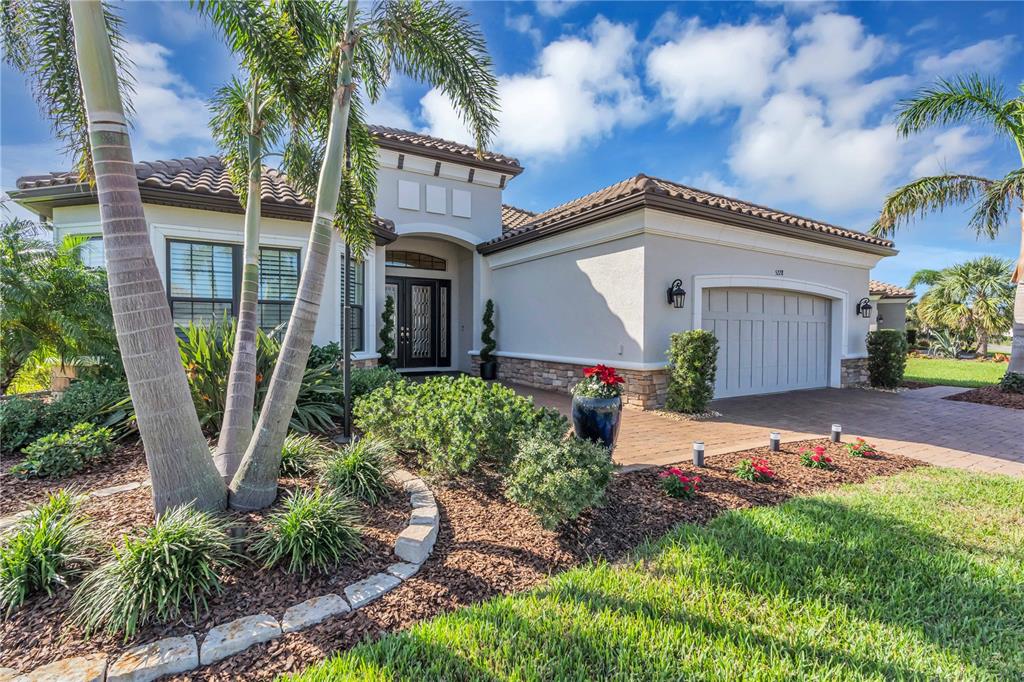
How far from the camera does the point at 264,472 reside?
135 inches

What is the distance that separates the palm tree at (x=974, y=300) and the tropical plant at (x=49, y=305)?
108ft

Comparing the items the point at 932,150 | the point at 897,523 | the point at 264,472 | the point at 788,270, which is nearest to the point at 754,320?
the point at 788,270

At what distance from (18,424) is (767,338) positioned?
1316cm

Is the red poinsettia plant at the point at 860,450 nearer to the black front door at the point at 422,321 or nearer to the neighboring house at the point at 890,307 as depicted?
the black front door at the point at 422,321

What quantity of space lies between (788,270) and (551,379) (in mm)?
6359

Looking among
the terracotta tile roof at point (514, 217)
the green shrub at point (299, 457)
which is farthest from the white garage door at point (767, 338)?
the green shrub at point (299, 457)

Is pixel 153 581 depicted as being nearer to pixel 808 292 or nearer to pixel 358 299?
pixel 358 299

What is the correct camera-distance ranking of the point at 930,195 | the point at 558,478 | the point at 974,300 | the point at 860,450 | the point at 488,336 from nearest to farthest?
the point at 558,478
the point at 860,450
the point at 930,195
the point at 488,336
the point at 974,300

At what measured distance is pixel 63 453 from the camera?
4.43m

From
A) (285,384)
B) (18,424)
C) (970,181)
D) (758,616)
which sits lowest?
(758,616)

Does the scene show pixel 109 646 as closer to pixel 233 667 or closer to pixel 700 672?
pixel 233 667

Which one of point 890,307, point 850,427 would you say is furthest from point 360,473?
point 890,307

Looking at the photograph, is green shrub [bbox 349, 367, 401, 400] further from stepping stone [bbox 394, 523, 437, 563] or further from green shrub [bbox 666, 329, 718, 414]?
green shrub [bbox 666, 329, 718, 414]

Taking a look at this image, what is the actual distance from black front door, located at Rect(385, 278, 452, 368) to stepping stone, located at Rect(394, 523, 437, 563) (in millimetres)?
10877
